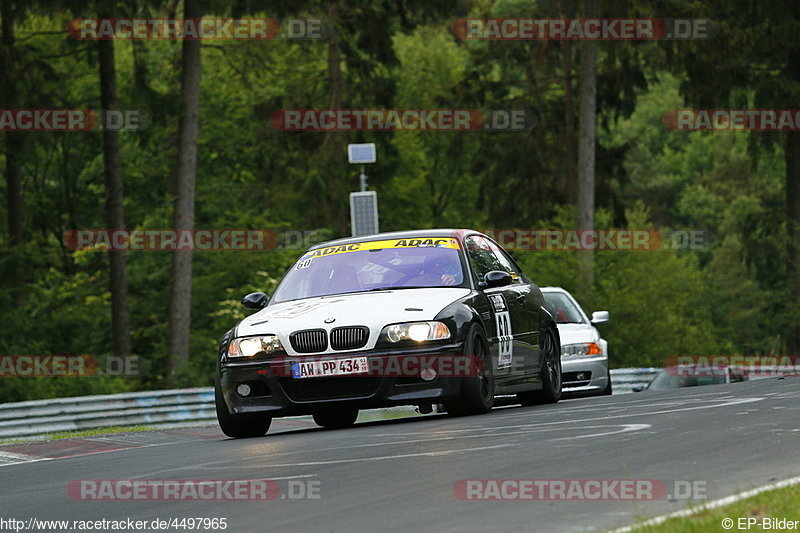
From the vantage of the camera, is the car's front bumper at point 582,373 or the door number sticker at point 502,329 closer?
the door number sticker at point 502,329

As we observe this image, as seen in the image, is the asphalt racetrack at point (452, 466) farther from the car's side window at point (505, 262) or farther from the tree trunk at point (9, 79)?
the tree trunk at point (9, 79)

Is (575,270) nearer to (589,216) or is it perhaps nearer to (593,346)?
(589,216)

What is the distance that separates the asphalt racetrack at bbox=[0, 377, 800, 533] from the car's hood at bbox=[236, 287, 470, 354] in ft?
3.02

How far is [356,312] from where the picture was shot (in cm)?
1309

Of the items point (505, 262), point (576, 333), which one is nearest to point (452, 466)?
point (505, 262)

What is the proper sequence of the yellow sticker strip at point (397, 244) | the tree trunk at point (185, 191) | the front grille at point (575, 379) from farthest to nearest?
the tree trunk at point (185, 191) < the front grille at point (575, 379) < the yellow sticker strip at point (397, 244)

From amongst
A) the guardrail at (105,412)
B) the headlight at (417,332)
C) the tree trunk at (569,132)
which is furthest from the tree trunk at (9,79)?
the headlight at (417,332)

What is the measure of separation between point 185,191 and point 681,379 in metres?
13.8

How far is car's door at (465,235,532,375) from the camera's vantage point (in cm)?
1433

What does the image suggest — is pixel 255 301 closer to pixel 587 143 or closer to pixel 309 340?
pixel 309 340

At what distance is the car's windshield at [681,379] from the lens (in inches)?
954

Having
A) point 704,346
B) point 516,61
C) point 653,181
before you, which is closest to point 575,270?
point 704,346

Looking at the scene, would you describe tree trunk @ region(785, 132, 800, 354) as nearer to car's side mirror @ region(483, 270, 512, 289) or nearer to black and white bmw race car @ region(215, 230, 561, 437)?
black and white bmw race car @ region(215, 230, 561, 437)

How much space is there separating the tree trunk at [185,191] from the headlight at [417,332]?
2119cm
